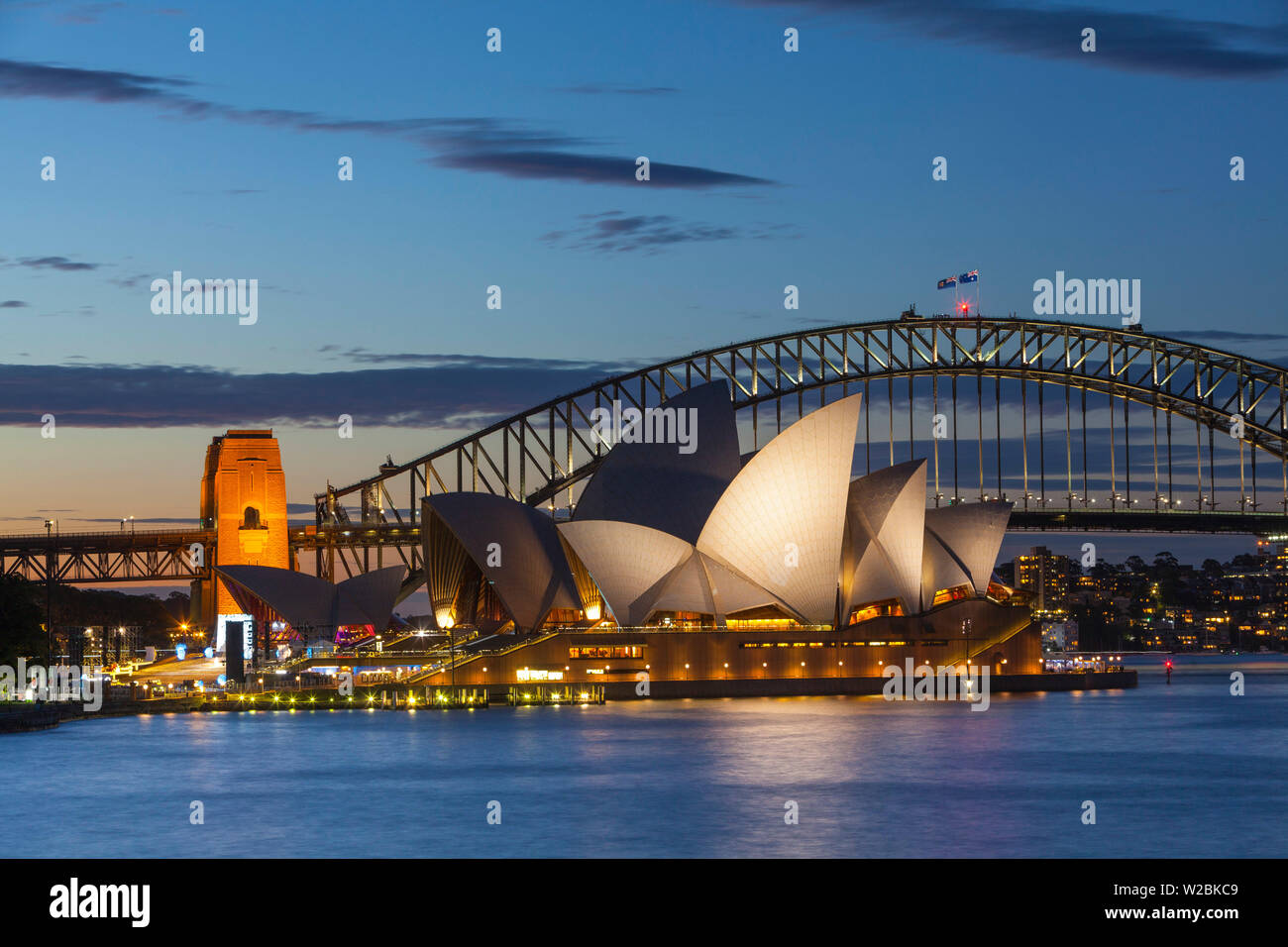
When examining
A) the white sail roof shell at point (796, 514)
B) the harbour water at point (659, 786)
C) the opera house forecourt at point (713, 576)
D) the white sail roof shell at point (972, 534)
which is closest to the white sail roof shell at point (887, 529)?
the opera house forecourt at point (713, 576)

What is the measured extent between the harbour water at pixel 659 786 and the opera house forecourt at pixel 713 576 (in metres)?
12.0

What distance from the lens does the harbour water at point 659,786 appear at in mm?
36500

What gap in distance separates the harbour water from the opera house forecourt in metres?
12.0

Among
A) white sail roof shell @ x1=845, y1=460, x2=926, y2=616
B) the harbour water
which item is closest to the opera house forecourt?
white sail roof shell @ x1=845, y1=460, x2=926, y2=616

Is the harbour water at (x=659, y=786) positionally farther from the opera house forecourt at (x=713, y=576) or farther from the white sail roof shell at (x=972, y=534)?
the white sail roof shell at (x=972, y=534)

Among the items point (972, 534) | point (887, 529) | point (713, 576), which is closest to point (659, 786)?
point (713, 576)

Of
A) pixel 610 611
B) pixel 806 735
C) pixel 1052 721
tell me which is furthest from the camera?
pixel 610 611

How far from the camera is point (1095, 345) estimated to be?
10888 centimetres

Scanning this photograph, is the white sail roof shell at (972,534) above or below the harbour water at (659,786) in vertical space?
above

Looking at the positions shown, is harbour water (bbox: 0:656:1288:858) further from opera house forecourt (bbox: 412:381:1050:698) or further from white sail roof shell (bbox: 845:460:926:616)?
white sail roof shell (bbox: 845:460:926:616)

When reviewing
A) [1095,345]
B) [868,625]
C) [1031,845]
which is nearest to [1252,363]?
[1095,345]
